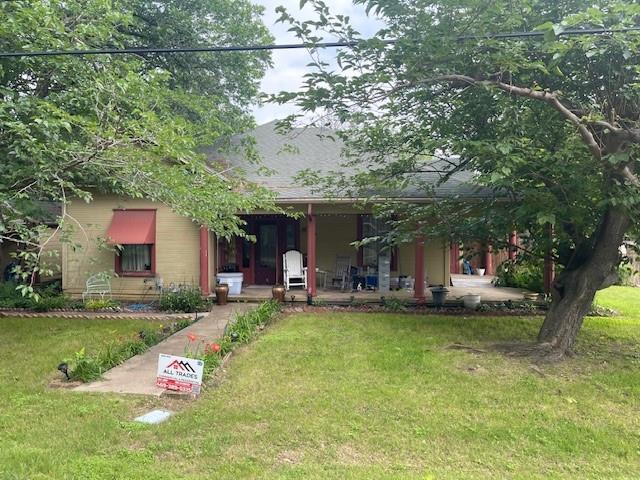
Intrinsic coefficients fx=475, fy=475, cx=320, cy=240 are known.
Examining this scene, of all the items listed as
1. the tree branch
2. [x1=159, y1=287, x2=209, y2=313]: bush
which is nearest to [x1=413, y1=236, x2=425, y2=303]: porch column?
[x1=159, y1=287, x2=209, y2=313]: bush

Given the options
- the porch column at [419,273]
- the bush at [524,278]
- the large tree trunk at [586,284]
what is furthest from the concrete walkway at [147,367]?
the bush at [524,278]

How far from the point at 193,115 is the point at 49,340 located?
753cm

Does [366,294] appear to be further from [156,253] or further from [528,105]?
[528,105]

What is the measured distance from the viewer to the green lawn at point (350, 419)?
3750 millimetres

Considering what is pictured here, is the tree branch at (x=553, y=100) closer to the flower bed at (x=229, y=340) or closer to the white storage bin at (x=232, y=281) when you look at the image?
the flower bed at (x=229, y=340)

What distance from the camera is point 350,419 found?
4.71 metres

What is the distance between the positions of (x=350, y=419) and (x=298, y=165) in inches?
423

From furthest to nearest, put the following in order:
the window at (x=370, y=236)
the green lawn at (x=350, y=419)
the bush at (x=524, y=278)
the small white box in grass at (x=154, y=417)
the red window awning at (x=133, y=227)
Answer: the window at (x=370, y=236) → the bush at (x=524, y=278) → the red window awning at (x=133, y=227) → the small white box in grass at (x=154, y=417) → the green lawn at (x=350, y=419)

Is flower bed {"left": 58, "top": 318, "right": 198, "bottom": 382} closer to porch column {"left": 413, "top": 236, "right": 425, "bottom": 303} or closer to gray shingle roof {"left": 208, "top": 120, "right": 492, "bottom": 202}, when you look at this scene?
gray shingle roof {"left": 208, "top": 120, "right": 492, "bottom": 202}

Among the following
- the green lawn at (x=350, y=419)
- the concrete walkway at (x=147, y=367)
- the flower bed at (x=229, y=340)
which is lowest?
the green lawn at (x=350, y=419)

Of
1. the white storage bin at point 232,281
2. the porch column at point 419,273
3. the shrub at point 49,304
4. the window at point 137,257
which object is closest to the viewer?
the shrub at point 49,304

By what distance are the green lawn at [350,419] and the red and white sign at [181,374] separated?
0.74ft

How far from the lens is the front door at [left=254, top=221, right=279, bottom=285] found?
14359 millimetres

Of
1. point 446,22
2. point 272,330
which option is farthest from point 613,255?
point 272,330
